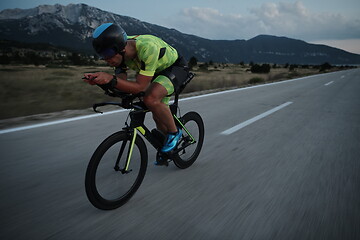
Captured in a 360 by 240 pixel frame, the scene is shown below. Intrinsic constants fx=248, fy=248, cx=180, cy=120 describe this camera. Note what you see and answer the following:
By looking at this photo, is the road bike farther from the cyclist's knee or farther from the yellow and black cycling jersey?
the yellow and black cycling jersey

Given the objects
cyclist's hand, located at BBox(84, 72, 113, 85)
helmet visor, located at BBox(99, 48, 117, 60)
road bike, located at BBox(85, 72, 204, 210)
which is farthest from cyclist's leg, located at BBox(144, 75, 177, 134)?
cyclist's hand, located at BBox(84, 72, 113, 85)

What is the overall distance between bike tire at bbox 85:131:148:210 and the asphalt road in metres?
0.11

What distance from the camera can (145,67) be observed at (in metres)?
2.30

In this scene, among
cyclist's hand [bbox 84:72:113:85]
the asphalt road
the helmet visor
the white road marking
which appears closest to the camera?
cyclist's hand [bbox 84:72:113:85]

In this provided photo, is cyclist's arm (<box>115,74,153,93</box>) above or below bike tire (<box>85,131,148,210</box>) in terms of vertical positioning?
above

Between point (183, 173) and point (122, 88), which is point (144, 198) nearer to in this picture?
point (183, 173)

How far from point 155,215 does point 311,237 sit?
1286 millimetres

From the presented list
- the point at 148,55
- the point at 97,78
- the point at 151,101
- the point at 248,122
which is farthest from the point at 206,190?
the point at 248,122

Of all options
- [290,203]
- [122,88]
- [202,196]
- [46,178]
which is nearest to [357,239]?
[290,203]

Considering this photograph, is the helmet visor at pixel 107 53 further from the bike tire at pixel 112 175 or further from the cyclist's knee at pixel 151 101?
the bike tire at pixel 112 175

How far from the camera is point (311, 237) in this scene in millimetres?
1957

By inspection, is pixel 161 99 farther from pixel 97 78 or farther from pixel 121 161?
pixel 97 78

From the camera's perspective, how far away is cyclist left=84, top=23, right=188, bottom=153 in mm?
2082

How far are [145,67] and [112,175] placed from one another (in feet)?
3.57
